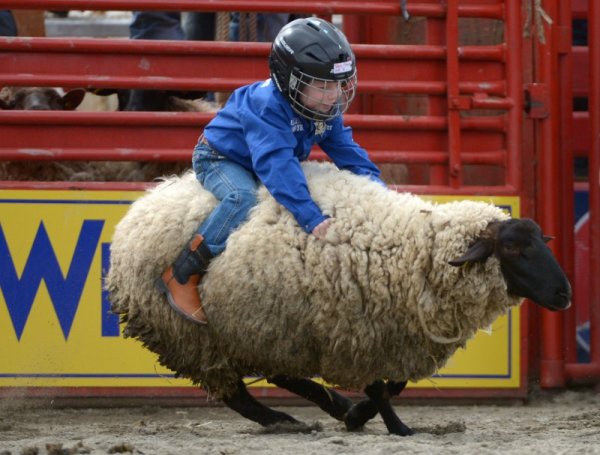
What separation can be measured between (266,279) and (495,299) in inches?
34.5

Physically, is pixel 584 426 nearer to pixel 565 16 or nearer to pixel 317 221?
pixel 317 221

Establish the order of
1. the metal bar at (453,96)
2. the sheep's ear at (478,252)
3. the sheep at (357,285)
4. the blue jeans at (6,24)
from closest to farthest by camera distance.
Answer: the sheep's ear at (478,252), the sheep at (357,285), the metal bar at (453,96), the blue jeans at (6,24)

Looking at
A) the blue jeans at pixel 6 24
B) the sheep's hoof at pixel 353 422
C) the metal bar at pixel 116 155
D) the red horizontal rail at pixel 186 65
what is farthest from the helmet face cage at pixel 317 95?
the blue jeans at pixel 6 24

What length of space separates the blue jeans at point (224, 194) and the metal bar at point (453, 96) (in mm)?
1728

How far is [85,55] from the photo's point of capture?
20.5ft

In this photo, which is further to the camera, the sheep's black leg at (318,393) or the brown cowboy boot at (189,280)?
the sheep's black leg at (318,393)

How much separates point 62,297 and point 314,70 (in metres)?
2.11

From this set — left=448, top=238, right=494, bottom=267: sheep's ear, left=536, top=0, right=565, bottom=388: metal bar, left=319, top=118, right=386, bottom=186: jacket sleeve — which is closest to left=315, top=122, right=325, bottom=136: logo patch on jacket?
left=319, top=118, right=386, bottom=186: jacket sleeve

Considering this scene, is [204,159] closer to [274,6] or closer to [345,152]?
[345,152]

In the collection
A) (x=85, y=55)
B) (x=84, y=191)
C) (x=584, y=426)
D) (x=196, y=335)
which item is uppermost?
(x=85, y=55)

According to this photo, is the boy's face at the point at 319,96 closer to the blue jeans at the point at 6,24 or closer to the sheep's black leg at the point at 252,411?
the sheep's black leg at the point at 252,411

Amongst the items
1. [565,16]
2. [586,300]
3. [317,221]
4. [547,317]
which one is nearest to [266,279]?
[317,221]

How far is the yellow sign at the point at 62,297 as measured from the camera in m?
5.93

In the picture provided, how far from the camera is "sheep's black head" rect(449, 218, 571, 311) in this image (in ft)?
14.3
